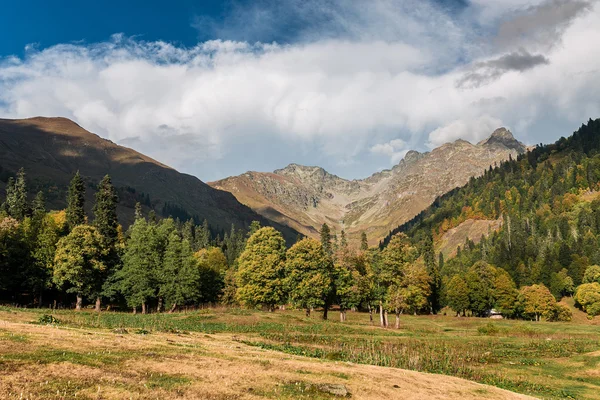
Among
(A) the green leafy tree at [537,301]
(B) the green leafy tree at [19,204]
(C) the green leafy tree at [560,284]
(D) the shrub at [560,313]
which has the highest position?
(B) the green leafy tree at [19,204]

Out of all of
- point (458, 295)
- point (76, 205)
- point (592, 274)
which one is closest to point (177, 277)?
point (76, 205)

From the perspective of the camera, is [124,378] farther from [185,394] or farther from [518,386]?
[518,386]

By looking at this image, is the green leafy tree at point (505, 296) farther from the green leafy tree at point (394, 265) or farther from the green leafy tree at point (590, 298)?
the green leafy tree at point (394, 265)

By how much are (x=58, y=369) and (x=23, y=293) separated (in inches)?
3186

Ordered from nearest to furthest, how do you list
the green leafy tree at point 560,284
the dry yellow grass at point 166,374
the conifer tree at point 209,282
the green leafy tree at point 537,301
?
the dry yellow grass at point 166,374 → the conifer tree at point 209,282 → the green leafy tree at point 537,301 → the green leafy tree at point 560,284

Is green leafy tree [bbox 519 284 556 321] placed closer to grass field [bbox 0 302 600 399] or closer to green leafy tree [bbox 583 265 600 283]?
green leafy tree [bbox 583 265 600 283]

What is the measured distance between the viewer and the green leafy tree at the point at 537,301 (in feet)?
397

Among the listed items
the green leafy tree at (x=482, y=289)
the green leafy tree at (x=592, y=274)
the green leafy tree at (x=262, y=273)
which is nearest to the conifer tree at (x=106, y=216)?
the green leafy tree at (x=262, y=273)

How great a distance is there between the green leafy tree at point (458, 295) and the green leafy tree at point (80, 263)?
358ft

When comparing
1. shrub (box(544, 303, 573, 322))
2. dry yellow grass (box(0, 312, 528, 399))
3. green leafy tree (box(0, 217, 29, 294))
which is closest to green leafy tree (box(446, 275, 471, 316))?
shrub (box(544, 303, 573, 322))

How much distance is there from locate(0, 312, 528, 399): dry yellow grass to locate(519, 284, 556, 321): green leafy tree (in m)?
112

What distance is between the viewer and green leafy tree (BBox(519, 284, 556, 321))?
397 feet

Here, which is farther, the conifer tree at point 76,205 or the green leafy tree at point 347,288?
the conifer tree at point 76,205

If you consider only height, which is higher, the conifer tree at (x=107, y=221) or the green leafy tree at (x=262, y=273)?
the conifer tree at (x=107, y=221)
